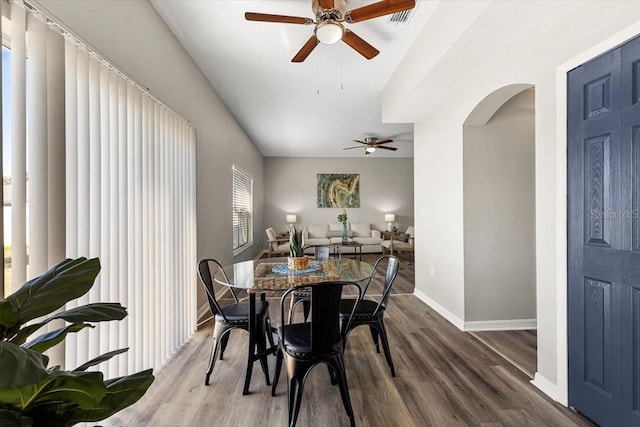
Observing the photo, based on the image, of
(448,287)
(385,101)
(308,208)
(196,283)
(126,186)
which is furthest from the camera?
(308,208)

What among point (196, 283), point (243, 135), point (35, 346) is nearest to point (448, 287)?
point (196, 283)

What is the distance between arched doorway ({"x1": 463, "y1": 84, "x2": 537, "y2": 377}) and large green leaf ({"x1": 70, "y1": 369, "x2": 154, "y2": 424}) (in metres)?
2.97

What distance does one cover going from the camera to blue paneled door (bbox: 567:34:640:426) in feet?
4.94

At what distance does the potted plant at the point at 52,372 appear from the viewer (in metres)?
0.50

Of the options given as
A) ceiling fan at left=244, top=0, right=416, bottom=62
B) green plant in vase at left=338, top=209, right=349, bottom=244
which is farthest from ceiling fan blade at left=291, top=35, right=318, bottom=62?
green plant in vase at left=338, top=209, right=349, bottom=244

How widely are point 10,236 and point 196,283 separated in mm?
1964

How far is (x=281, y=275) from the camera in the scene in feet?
7.12

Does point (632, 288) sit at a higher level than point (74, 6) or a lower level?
lower

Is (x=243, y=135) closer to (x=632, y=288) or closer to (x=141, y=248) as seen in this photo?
(x=141, y=248)

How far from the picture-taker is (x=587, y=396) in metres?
1.73

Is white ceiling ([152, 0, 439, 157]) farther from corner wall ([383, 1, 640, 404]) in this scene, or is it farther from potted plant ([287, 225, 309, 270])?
potted plant ([287, 225, 309, 270])

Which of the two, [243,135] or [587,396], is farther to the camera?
[243,135]

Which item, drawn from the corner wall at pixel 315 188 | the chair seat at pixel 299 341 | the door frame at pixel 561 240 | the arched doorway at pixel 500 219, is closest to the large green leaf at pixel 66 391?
the chair seat at pixel 299 341

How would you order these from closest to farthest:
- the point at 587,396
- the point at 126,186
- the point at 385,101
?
the point at 587,396
the point at 126,186
the point at 385,101
